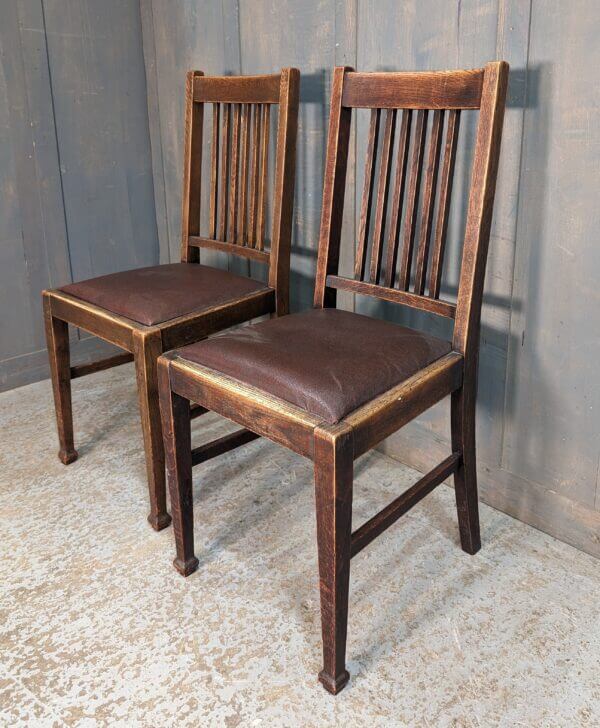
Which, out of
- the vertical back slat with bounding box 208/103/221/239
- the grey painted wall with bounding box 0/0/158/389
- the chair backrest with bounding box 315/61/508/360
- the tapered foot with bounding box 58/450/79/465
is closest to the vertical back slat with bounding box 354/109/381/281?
the chair backrest with bounding box 315/61/508/360

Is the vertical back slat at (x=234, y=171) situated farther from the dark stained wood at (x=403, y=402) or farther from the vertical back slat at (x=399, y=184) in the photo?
the dark stained wood at (x=403, y=402)

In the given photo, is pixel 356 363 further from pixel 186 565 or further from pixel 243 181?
pixel 243 181

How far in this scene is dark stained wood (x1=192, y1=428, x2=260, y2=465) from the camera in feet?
5.18

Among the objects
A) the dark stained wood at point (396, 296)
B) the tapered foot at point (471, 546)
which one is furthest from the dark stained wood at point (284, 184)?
the tapered foot at point (471, 546)

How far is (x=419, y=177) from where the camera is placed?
1.52m

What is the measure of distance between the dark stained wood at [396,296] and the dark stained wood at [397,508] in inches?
12.3

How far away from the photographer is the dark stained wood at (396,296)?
4.84 feet

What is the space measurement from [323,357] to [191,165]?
972 mm

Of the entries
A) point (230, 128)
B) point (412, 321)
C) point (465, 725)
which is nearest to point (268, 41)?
point (230, 128)

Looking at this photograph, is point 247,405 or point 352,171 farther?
point 352,171

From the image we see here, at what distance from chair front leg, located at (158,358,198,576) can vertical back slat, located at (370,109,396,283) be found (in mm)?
508

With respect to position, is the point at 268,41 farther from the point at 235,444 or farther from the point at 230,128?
the point at 235,444

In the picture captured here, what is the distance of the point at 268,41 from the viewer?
2008 millimetres

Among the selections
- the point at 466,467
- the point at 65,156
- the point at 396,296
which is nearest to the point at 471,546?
the point at 466,467
